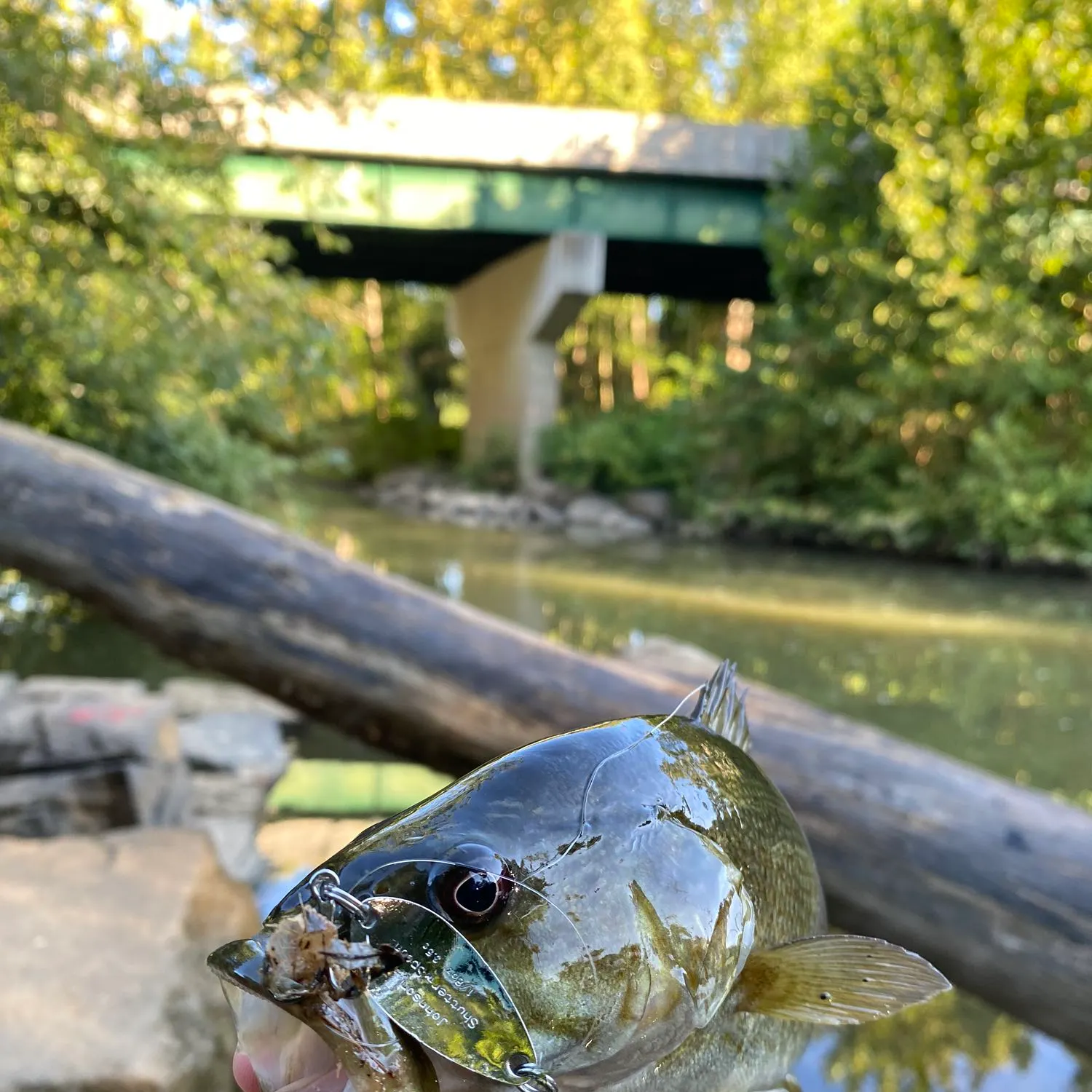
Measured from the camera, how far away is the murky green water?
3277mm

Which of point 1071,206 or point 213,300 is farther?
point 1071,206

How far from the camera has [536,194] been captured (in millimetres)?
18562

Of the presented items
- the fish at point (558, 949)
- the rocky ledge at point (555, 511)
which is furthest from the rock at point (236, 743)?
the rocky ledge at point (555, 511)

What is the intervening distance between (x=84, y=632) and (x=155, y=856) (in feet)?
17.8

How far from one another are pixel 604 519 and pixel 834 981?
63.5ft

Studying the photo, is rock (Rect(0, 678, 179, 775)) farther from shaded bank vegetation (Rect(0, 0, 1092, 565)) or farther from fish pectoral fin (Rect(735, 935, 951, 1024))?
fish pectoral fin (Rect(735, 935, 951, 1024))

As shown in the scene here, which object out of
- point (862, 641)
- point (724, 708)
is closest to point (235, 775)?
point (724, 708)

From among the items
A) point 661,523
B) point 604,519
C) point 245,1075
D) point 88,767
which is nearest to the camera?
point 245,1075

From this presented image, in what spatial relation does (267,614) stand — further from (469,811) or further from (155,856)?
(469,811)

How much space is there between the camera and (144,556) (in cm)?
322

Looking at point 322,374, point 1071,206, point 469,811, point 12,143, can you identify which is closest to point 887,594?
point 1071,206

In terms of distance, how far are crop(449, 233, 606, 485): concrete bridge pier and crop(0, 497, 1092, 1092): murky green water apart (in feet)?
20.0

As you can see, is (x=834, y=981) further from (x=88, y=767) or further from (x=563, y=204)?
(x=563, y=204)

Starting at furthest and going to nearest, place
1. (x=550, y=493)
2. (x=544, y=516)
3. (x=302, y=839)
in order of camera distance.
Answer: (x=550, y=493) < (x=544, y=516) < (x=302, y=839)
